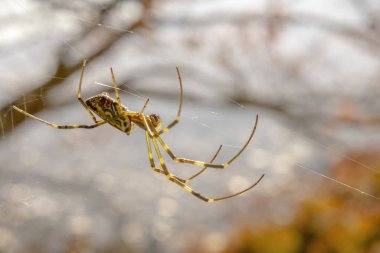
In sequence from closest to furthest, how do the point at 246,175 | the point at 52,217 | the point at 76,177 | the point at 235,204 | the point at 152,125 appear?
the point at 152,125 → the point at 235,204 → the point at 52,217 → the point at 76,177 → the point at 246,175

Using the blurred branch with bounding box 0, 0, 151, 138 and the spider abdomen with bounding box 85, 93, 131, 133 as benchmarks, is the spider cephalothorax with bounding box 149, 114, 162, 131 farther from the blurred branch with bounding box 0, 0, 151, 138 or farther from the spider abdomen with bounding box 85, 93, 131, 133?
the blurred branch with bounding box 0, 0, 151, 138

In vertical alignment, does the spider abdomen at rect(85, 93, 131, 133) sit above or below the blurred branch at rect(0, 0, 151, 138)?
above

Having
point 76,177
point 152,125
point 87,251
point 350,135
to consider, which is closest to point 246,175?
point 76,177

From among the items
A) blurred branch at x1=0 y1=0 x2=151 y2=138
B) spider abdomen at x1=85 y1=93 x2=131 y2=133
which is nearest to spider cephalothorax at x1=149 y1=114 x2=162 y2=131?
spider abdomen at x1=85 y1=93 x2=131 y2=133

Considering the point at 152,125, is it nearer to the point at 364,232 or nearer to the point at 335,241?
the point at 364,232

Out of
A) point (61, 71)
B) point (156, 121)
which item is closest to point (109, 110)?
point (156, 121)

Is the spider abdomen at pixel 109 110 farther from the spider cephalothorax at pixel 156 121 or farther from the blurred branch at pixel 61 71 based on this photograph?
the blurred branch at pixel 61 71

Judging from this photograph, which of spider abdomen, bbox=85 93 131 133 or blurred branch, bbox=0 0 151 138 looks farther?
blurred branch, bbox=0 0 151 138

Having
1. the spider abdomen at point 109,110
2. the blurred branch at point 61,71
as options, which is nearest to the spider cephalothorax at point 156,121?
the spider abdomen at point 109,110
